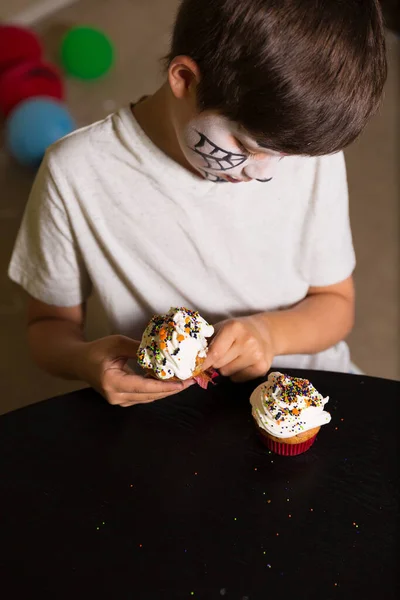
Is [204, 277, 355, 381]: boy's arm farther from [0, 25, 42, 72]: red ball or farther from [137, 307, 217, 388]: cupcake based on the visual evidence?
[0, 25, 42, 72]: red ball

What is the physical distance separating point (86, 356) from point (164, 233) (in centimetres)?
23

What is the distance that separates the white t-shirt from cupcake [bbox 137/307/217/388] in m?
0.21

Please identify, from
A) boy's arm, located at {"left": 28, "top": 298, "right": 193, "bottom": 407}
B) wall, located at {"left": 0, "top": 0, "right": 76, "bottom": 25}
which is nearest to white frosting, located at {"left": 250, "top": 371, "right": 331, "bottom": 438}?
boy's arm, located at {"left": 28, "top": 298, "right": 193, "bottom": 407}

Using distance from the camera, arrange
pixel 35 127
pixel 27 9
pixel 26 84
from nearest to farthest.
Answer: pixel 35 127 < pixel 26 84 < pixel 27 9

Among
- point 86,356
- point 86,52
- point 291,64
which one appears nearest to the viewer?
point 291,64

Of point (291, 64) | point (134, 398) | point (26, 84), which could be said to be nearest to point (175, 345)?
point (134, 398)

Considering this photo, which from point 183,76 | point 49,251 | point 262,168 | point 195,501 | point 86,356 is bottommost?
point 195,501

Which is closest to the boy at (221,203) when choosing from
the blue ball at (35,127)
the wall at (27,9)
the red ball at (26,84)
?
the blue ball at (35,127)

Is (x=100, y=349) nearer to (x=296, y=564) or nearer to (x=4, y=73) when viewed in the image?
(x=296, y=564)

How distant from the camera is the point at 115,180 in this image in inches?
41.9

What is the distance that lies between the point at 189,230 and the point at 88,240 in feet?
0.52

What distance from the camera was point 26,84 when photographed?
226 cm

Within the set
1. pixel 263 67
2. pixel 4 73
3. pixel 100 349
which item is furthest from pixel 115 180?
pixel 4 73

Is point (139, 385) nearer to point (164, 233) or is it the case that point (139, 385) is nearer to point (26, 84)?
point (164, 233)
